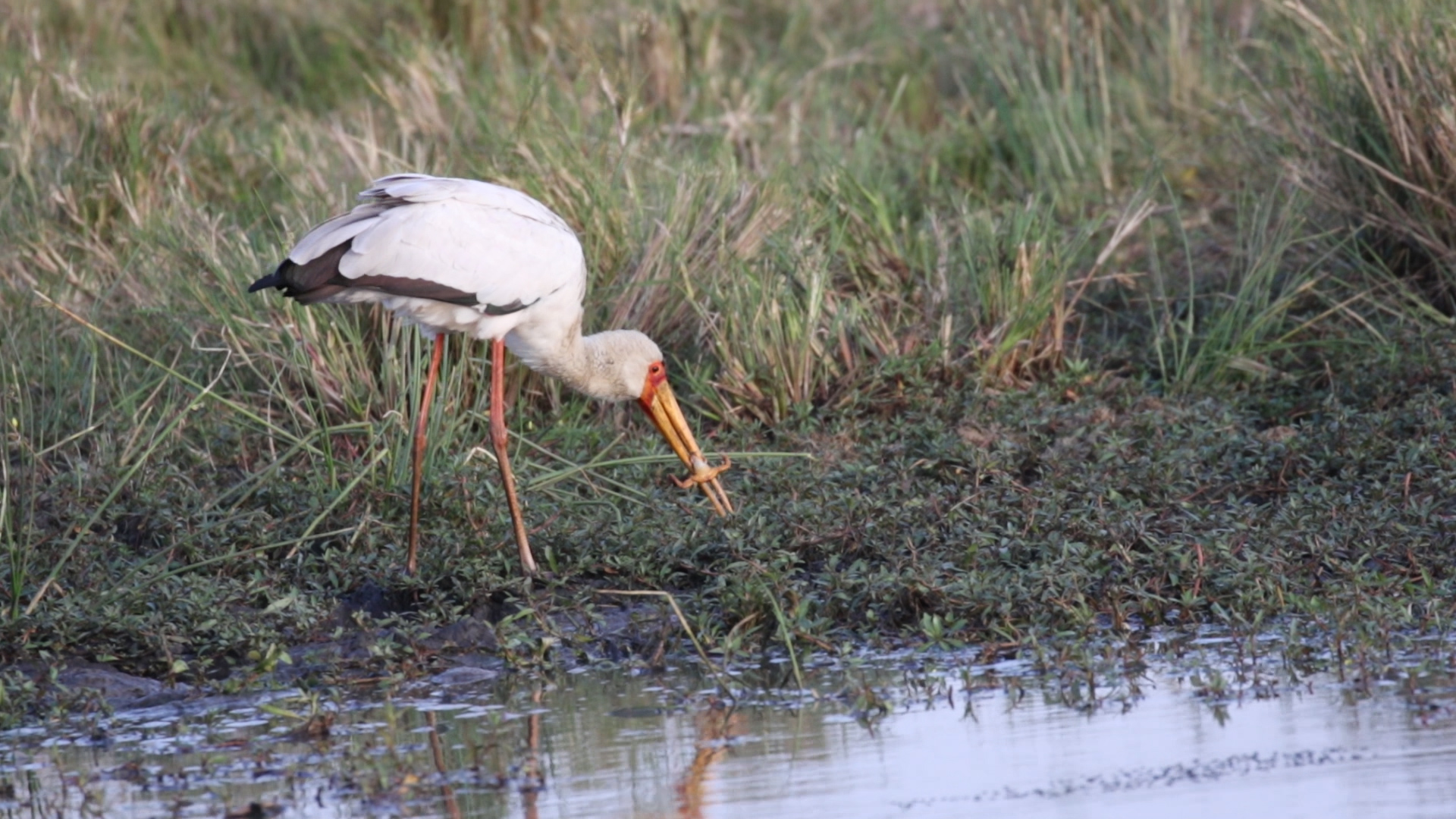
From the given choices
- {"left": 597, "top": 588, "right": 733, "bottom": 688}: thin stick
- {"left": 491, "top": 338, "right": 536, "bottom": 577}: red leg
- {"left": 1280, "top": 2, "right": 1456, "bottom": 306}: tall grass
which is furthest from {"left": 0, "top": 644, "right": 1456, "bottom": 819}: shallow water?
{"left": 1280, "top": 2, "right": 1456, "bottom": 306}: tall grass

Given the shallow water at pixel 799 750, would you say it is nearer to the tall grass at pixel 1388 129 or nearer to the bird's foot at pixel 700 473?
the bird's foot at pixel 700 473

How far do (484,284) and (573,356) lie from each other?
21.5 inches

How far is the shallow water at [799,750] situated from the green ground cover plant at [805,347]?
318mm

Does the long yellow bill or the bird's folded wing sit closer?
the bird's folded wing

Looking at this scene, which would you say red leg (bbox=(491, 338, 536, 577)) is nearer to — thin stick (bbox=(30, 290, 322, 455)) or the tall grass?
thin stick (bbox=(30, 290, 322, 455))

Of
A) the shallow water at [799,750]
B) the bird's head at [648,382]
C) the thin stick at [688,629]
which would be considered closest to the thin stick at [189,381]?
Result: the bird's head at [648,382]

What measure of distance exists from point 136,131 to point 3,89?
3.12 ft

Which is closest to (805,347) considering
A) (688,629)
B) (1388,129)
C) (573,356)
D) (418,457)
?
(573,356)

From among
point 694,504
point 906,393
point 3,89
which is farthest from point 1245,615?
point 3,89

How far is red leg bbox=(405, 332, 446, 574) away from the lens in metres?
5.12

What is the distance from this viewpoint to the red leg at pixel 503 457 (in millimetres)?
5105

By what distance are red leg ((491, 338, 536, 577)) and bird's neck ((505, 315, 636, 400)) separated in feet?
0.26

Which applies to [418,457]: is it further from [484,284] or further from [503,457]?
[484,284]

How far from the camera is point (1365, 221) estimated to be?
6797 mm
